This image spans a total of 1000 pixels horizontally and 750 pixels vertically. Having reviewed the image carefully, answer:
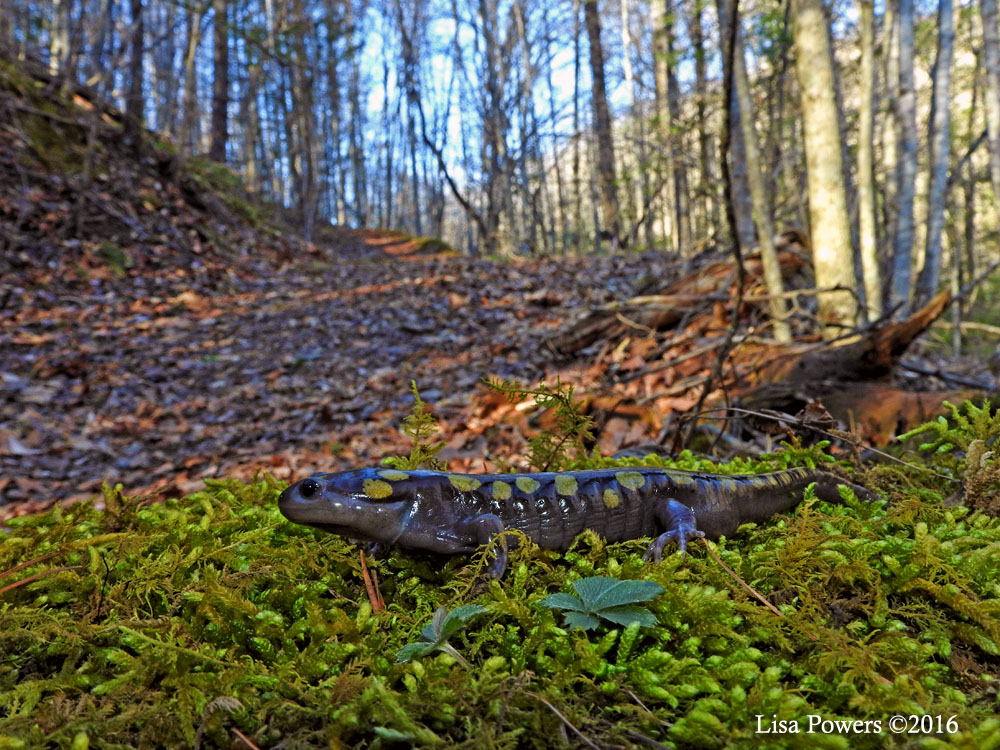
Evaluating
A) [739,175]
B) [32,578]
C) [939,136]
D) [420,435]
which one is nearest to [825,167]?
[739,175]

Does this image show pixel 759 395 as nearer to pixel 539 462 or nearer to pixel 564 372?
pixel 539 462

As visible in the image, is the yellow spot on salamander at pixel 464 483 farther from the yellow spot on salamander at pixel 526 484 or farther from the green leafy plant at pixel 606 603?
the green leafy plant at pixel 606 603

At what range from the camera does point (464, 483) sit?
7.32 feet

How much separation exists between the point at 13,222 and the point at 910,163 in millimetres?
17212

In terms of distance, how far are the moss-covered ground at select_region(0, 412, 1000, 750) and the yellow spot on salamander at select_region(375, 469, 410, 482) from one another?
0.27m

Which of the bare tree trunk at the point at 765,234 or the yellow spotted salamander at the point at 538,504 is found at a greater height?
the bare tree trunk at the point at 765,234

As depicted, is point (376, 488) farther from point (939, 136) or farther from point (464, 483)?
point (939, 136)

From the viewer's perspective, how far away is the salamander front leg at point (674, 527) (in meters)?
2.04

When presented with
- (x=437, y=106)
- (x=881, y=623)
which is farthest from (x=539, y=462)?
(x=437, y=106)

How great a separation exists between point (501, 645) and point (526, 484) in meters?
0.79

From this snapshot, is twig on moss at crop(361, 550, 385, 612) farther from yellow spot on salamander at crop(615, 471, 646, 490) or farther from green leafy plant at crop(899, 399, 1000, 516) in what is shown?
green leafy plant at crop(899, 399, 1000, 516)

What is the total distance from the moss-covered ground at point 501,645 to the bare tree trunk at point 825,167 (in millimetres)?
A: 4793

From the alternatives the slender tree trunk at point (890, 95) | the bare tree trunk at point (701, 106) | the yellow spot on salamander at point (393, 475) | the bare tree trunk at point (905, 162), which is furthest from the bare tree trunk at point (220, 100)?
the yellow spot on salamander at point (393, 475)

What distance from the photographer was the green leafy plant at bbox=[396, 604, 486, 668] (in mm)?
1393
